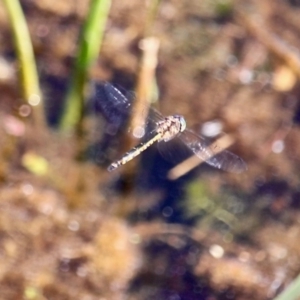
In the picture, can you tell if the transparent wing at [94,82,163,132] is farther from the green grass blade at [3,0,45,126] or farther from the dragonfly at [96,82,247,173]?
the green grass blade at [3,0,45,126]

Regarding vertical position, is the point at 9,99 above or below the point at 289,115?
above

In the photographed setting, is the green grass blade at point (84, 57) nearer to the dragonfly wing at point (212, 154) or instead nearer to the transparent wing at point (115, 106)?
the transparent wing at point (115, 106)

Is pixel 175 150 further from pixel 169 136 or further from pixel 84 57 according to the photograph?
pixel 84 57

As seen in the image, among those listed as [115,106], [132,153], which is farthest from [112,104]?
[132,153]

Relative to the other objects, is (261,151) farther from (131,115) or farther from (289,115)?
(131,115)

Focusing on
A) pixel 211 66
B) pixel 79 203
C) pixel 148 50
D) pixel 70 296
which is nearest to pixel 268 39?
pixel 211 66

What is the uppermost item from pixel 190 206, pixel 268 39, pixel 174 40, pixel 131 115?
pixel 174 40

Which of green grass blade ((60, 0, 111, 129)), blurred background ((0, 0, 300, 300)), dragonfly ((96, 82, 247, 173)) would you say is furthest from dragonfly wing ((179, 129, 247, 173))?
green grass blade ((60, 0, 111, 129))

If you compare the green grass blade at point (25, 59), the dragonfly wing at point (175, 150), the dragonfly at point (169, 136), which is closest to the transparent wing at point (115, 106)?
the dragonfly at point (169, 136)
